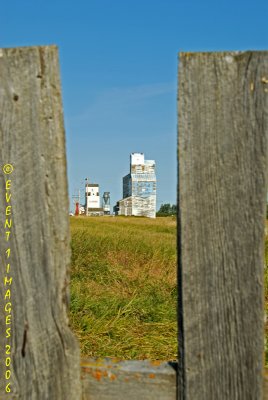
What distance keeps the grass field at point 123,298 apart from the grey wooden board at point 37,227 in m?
1.85

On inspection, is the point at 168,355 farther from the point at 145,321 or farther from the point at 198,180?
the point at 198,180

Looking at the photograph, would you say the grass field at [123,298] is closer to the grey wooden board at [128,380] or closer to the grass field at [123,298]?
the grass field at [123,298]

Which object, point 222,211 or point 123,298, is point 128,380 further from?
point 123,298

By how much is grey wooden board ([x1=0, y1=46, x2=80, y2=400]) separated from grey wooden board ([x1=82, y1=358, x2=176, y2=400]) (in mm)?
48

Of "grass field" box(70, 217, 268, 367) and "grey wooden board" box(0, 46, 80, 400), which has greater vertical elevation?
"grey wooden board" box(0, 46, 80, 400)

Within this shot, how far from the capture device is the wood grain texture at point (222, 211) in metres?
1.39

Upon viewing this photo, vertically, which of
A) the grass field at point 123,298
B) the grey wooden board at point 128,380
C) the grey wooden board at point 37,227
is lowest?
the grass field at point 123,298

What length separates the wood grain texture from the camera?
1388mm

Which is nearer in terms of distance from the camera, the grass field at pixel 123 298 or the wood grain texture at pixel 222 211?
the wood grain texture at pixel 222 211

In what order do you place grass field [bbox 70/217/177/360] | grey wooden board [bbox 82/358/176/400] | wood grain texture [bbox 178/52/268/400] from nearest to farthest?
1. wood grain texture [bbox 178/52/268/400]
2. grey wooden board [bbox 82/358/176/400]
3. grass field [bbox 70/217/177/360]

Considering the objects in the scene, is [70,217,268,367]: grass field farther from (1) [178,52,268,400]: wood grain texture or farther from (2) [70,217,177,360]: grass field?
(1) [178,52,268,400]: wood grain texture

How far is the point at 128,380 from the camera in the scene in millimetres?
1562

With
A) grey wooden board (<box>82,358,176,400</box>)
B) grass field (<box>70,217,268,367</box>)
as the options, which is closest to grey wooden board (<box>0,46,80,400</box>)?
grey wooden board (<box>82,358,176,400</box>)

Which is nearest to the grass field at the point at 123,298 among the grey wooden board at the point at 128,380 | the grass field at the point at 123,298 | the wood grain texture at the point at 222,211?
the grass field at the point at 123,298
